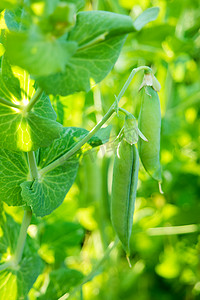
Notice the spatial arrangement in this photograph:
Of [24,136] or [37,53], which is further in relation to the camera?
[24,136]

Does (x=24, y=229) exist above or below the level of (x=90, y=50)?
below

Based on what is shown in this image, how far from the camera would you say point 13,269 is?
58 cm

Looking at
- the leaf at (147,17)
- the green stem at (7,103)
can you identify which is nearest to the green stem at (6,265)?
the green stem at (7,103)

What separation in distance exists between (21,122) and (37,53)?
144 mm

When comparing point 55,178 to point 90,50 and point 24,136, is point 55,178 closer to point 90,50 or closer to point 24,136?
point 24,136

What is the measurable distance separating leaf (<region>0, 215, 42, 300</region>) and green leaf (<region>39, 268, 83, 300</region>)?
9 cm

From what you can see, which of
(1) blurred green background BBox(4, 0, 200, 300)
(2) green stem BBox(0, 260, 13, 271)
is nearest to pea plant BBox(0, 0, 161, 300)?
(2) green stem BBox(0, 260, 13, 271)

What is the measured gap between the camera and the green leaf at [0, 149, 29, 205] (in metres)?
0.52

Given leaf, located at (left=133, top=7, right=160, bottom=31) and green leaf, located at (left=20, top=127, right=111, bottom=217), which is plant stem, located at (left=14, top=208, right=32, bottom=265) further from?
leaf, located at (left=133, top=7, right=160, bottom=31)

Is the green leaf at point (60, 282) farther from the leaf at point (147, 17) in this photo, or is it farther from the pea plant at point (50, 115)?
the leaf at point (147, 17)

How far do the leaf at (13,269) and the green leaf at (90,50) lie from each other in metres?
0.29

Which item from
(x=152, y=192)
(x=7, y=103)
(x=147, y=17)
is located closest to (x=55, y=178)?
(x=7, y=103)

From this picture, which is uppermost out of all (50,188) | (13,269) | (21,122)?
(21,122)

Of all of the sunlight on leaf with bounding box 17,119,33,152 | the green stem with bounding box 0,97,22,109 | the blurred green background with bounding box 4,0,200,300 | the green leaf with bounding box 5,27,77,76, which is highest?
the green leaf with bounding box 5,27,77,76
